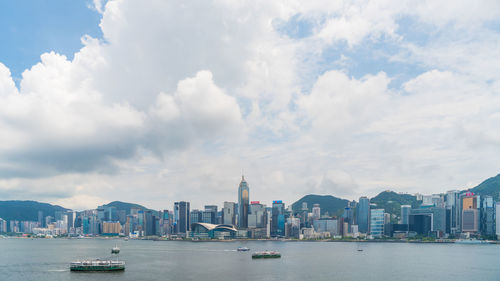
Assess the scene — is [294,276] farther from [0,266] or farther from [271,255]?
[0,266]

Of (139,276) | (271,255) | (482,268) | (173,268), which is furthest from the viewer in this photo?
(271,255)

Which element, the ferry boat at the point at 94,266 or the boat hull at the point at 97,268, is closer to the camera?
the boat hull at the point at 97,268

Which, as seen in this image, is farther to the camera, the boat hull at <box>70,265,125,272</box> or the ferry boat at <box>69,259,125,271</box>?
the ferry boat at <box>69,259,125,271</box>

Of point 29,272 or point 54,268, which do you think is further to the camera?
point 54,268

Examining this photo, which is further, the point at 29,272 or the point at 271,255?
the point at 271,255

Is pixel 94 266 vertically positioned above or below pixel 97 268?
above

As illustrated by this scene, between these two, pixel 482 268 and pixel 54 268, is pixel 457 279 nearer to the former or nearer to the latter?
pixel 482 268

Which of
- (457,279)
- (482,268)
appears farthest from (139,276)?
(482,268)

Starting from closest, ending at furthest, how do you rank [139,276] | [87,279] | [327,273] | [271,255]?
1. [87,279]
2. [139,276]
3. [327,273]
4. [271,255]

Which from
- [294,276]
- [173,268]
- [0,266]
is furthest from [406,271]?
[0,266]
